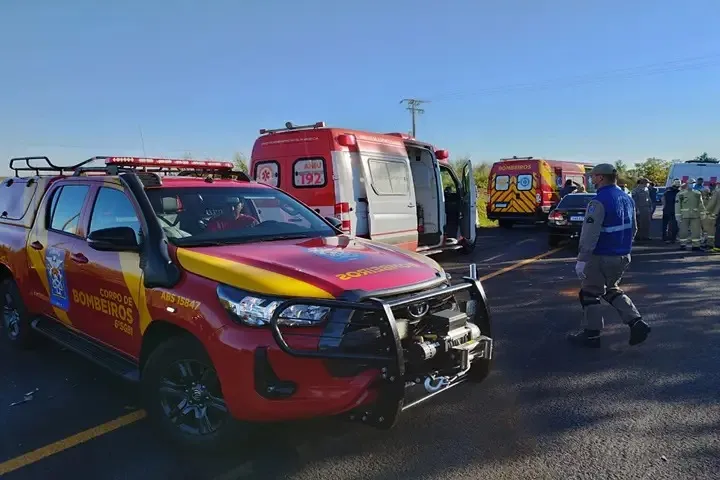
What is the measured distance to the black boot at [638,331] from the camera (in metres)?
5.27

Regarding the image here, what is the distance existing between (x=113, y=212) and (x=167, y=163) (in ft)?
3.30

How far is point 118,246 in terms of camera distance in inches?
141

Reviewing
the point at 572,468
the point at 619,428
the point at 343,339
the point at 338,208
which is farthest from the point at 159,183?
the point at 338,208

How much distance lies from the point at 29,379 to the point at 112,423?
139 cm

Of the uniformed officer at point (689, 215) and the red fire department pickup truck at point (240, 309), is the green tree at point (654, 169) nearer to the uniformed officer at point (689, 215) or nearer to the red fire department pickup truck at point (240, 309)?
the uniformed officer at point (689, 215)

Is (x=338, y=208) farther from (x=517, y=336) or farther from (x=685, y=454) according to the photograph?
(x=685, y=454)

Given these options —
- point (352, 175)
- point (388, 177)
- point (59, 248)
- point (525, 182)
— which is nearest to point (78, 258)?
point (59, 248)

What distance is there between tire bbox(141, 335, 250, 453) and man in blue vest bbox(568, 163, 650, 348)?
3.69 meters

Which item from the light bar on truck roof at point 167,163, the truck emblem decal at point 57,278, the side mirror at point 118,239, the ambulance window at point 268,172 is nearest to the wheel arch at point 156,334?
the side mirror at point 118,239

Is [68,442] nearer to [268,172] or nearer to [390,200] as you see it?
[268,172]

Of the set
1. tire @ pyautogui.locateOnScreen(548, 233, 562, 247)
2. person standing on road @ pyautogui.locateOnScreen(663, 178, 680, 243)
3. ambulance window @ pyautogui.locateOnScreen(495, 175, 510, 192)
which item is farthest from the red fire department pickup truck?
ambulance window @ pyautogui.locateOnScreen(495, 175, 510, 192)

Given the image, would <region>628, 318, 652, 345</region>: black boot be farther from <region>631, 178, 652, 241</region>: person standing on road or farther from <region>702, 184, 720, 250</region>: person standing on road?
<region>631, 178, 652, 241</region>: person standing on road

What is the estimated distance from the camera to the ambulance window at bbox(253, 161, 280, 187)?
30.3ft

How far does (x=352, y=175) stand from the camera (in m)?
8.74
